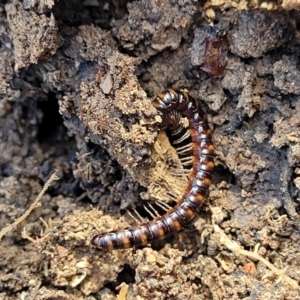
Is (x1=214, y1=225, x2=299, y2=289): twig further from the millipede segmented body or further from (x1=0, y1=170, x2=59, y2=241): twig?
(x1=0, y1=170, x2=59, y2=241): twig

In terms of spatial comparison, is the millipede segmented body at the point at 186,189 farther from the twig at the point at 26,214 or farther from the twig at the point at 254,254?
the twig at the point at 26,214

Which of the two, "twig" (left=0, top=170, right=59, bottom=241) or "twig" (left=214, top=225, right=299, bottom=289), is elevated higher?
"twig" (left=214, top=225, right=299, bottom=289)

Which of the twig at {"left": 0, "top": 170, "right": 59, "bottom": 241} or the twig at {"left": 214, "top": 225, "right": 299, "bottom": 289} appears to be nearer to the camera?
the twig at {"left": 214, "top": 225, "right": 299, "bottom": 289}

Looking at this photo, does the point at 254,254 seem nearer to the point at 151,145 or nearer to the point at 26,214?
the point at 151,145

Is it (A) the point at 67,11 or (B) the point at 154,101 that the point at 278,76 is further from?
(A) the point at 67,11

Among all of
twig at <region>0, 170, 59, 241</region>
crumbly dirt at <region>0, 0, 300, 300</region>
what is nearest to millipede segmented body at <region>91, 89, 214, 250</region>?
crumbly dirt at <region>0, 0, 300, 300</region>
